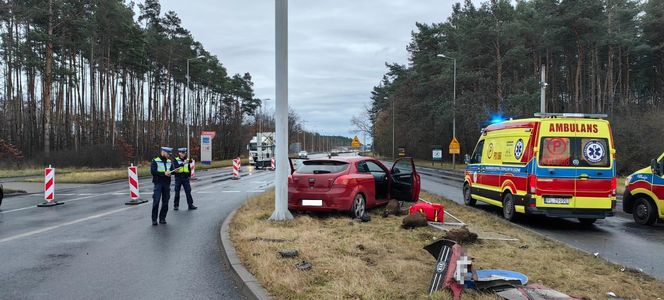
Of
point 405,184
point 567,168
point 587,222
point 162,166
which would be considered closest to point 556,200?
point 567,168

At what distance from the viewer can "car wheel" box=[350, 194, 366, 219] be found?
34.3 feet

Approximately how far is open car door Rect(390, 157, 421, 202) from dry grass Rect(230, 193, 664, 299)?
2.38m

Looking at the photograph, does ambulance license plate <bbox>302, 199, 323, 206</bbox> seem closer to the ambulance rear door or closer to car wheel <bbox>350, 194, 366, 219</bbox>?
car wheel <bbox>350, 194, 366, 219</bbox>

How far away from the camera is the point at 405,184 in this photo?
1174cm

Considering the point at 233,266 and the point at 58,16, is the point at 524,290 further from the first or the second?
the point at 58,16

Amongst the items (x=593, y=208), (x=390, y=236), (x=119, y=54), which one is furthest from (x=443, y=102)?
(x=390, y=236)

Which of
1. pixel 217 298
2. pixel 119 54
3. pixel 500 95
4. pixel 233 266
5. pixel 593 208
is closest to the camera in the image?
pixel 217 298

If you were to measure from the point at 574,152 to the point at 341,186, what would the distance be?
492 cm

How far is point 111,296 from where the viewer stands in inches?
209

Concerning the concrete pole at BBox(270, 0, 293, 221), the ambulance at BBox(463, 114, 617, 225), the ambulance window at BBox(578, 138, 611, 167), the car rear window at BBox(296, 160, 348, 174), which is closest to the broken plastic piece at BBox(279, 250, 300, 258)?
the concrete pole at BBox(270, 0, 293, 221)

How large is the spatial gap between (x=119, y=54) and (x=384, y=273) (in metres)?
47.0

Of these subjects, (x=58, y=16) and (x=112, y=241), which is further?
(x=58, y=16)

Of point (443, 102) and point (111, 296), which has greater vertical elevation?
point (443, 102)

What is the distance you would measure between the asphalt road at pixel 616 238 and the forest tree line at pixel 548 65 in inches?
733
